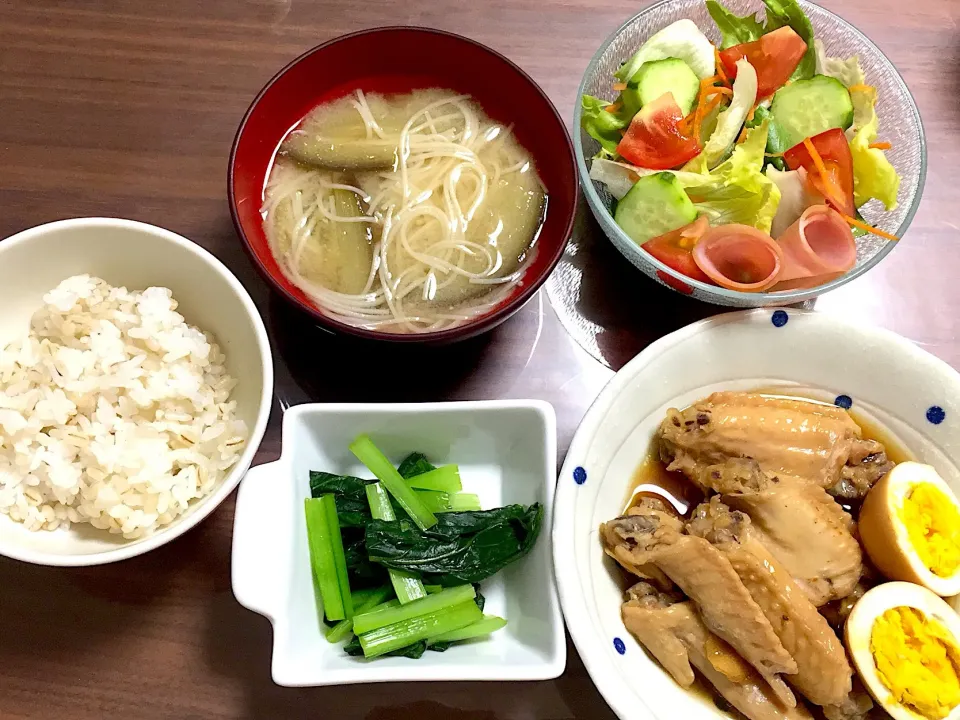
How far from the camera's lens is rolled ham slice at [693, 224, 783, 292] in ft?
5.25

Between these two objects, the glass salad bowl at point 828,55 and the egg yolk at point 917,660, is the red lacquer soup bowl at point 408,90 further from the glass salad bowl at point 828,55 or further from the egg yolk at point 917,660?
the egg yolk at point 917,660

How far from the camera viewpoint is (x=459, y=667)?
1308 millimetres

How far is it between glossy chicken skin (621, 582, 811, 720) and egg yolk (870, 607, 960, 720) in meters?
0.19

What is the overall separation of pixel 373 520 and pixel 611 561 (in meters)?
0.52

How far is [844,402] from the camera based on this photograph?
167 cm

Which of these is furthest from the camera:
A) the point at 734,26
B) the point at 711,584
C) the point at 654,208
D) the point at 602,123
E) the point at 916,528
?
the point at 734,26

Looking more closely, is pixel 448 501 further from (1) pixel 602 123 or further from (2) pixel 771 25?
(2) pixel 771 25

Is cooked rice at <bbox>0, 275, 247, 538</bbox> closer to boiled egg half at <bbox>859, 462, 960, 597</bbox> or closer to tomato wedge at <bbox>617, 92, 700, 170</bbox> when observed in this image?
tomato wedge at <bbox>617, 92, 700, 170</bbox>

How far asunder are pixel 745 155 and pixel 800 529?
2.82 ft

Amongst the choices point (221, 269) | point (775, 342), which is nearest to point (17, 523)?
point (221, 269)

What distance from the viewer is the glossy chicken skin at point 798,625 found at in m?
1.40

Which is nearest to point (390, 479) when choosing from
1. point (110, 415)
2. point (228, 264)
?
point (110, 415)

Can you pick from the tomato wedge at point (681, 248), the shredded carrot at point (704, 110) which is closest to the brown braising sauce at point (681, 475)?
the tomato wedge at point (681, 248)

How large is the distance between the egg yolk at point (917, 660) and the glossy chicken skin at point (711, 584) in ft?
0.64
